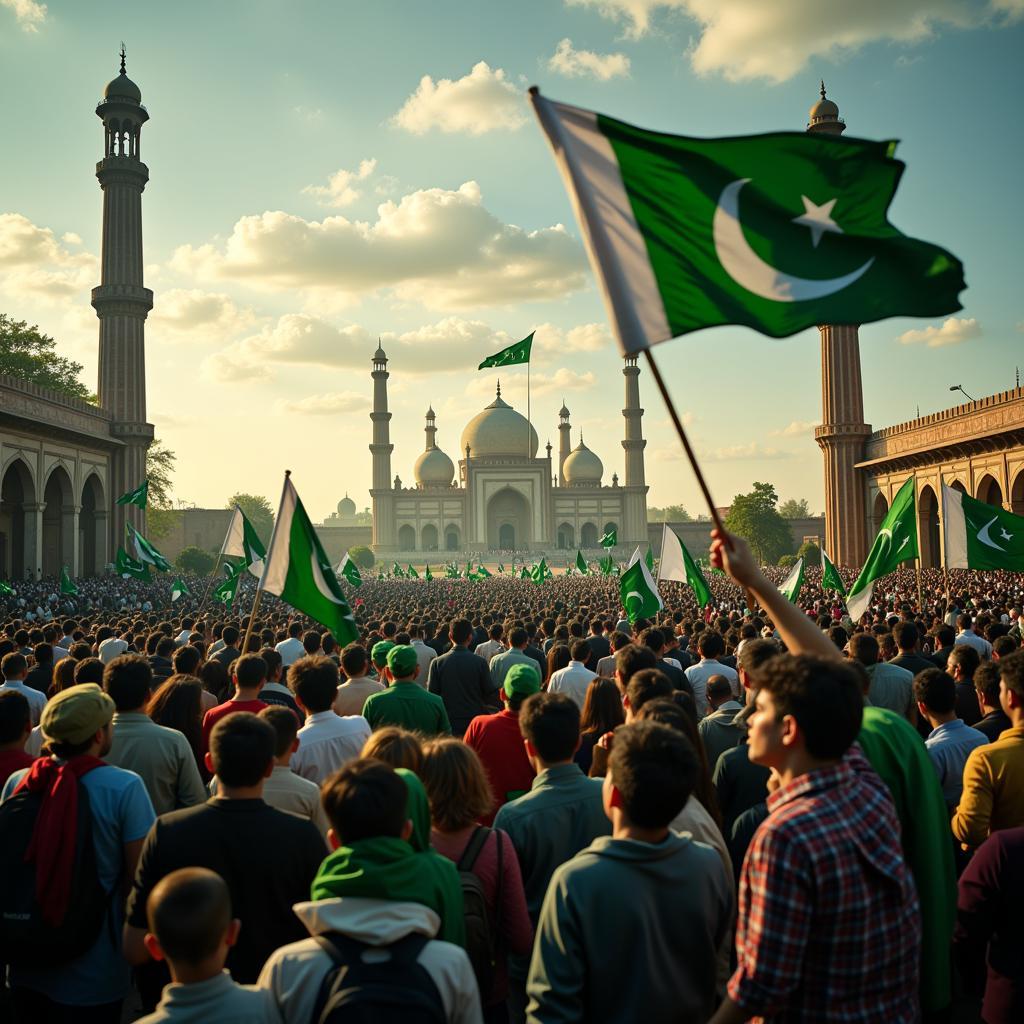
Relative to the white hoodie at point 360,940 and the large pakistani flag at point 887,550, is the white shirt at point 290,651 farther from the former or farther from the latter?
the white hoodie at point 360,940

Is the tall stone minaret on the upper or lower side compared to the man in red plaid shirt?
upper

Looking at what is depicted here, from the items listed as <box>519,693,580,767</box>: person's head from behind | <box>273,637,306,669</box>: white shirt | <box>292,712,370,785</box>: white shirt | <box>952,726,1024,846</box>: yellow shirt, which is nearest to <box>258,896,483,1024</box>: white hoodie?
<box>519,693,580,767</box>: person's head from behind

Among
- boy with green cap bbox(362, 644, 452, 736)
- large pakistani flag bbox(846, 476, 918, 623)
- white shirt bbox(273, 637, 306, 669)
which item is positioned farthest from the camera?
large pakistani flag bbox(846, 476, 918, 623)

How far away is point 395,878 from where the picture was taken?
222cm

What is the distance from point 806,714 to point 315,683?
292 centimetres

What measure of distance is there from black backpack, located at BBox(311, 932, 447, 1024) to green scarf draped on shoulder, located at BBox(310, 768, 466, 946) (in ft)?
0.34

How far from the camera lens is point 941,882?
2.53 m

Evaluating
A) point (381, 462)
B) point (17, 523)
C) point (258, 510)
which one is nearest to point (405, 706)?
point (17, 523)

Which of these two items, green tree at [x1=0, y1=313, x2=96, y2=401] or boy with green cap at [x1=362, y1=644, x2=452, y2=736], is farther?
green tree at [x1=0, y1=313, x2=96, y2=401]

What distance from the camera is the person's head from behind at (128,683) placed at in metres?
4.20

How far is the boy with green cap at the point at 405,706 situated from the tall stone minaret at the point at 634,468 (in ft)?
210

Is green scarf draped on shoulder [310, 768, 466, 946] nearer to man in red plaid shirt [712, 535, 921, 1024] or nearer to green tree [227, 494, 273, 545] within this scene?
man in red plaid shirt [712, 535, 921, 1024]

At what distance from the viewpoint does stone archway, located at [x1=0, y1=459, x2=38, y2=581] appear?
30.8 metres

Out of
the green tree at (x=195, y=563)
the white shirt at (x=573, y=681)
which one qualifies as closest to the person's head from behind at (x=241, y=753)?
the white shirt at (x=573, y=681)
